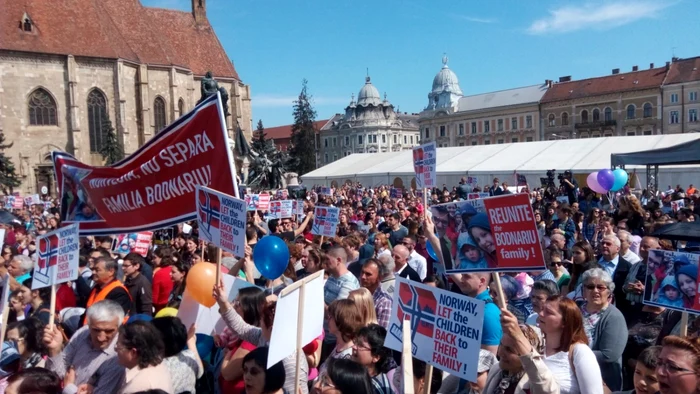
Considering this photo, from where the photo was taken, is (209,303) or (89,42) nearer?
(209,303)

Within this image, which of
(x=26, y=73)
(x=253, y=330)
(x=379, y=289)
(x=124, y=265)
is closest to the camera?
(x=253, y=330)

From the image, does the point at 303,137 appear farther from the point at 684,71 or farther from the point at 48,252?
the point at 48,252

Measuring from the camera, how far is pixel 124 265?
6.00 meters

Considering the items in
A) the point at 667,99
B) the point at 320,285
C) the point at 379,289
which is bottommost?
the point at 379,289

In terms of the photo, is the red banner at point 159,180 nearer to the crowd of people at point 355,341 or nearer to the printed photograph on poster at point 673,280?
the crowd of people at point 355,341

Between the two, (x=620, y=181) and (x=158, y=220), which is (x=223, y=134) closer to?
(x=158, y=220)

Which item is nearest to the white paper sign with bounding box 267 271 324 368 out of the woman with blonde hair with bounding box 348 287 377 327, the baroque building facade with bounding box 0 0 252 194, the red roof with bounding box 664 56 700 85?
the woman with blonde hair with bounding box 348 287 377 327

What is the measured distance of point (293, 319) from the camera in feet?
11.4

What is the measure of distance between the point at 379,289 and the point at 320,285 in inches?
60.6

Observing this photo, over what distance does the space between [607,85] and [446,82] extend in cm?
2904

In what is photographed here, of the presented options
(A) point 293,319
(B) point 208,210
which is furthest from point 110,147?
(A) point 293,319

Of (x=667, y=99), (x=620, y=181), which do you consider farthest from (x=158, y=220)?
(x=667, y=99)

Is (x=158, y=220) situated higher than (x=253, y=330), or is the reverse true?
(x=158, y=220)

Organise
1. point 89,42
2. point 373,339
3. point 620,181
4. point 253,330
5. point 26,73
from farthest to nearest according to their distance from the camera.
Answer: point 89,42
point 26,73
point 620,181
point 253,330
point 373,339
